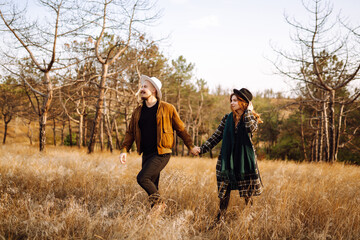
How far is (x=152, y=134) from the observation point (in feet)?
11.2

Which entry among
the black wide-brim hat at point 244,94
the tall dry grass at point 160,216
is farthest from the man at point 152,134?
the black wide-brim hat at point 244,94

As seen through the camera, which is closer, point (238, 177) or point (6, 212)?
point (6, 212)

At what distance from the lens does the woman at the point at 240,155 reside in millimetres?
3027

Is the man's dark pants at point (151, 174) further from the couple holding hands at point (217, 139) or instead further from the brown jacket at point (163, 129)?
the brown jacket at point (163, 129)

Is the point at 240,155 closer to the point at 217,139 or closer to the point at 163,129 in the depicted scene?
the point at 217,139

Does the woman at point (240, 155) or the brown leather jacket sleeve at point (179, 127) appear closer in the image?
the woman at point (240, 155)

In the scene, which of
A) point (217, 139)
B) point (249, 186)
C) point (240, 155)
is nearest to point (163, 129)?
point (217, 139)

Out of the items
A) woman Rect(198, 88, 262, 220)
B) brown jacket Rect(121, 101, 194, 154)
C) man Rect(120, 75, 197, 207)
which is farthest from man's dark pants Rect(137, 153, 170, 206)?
woman Rect(198, 88, 262, 220)

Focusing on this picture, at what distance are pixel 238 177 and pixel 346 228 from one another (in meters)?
1.37

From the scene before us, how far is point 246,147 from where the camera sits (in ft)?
10.0

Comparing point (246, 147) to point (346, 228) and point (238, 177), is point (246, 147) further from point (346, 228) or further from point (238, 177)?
point (346, 228)

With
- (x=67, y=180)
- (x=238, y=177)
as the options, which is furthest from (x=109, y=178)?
(x=238, y=177)

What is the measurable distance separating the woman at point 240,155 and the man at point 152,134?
52cm

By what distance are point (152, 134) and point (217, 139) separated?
974 millimetres
